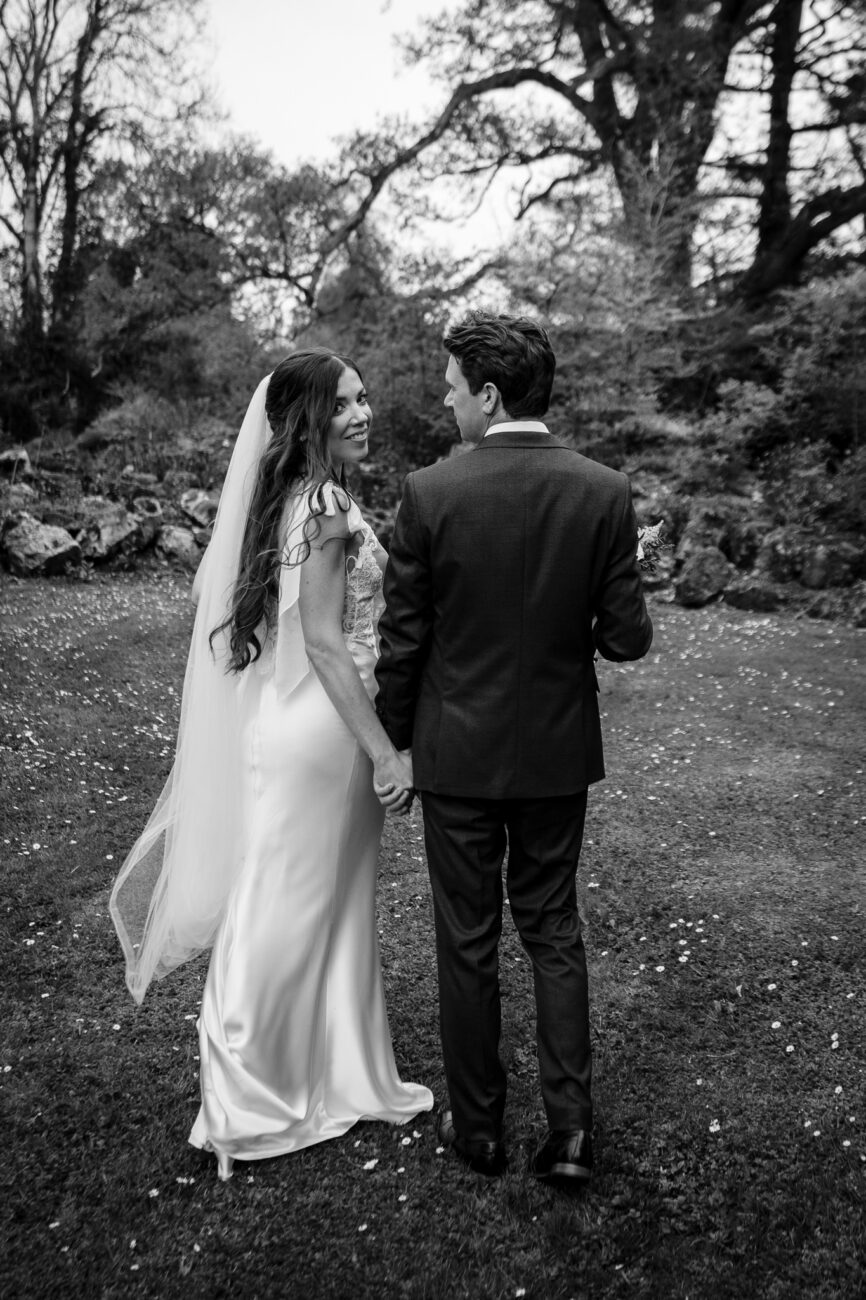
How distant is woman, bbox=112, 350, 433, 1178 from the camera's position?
2732 millimetres

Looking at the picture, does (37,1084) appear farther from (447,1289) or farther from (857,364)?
(857,364)

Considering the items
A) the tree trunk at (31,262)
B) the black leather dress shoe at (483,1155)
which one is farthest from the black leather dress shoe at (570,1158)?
the tree trunk at (31,262)

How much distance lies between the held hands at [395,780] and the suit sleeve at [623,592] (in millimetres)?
594

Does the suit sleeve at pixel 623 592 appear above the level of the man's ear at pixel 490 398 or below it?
below

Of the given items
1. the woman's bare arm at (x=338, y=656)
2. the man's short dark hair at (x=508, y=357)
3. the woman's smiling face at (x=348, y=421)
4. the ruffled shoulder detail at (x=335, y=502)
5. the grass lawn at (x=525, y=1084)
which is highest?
the man's short dark hair at (x=508, y=357)

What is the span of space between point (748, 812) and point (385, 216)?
566 inches

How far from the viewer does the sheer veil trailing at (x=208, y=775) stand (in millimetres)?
2885

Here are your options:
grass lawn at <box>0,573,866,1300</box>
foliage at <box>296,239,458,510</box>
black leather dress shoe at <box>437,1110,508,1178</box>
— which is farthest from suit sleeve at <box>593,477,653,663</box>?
foliage at <box>296,239,458,510</box>

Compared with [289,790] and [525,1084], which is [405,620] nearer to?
[289,790]

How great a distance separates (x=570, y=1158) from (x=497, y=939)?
0.57 meters

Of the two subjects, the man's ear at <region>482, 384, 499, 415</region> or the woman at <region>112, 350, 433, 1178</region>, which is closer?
the man's ear at <region>482, 384, 499, 415</region>

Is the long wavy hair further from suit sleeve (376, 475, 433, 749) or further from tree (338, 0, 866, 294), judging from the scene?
tree (338, 0, 866, 294)

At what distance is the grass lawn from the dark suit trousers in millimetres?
304

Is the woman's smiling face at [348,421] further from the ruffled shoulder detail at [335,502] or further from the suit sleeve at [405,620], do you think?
the suit sleeve at [405,620]
